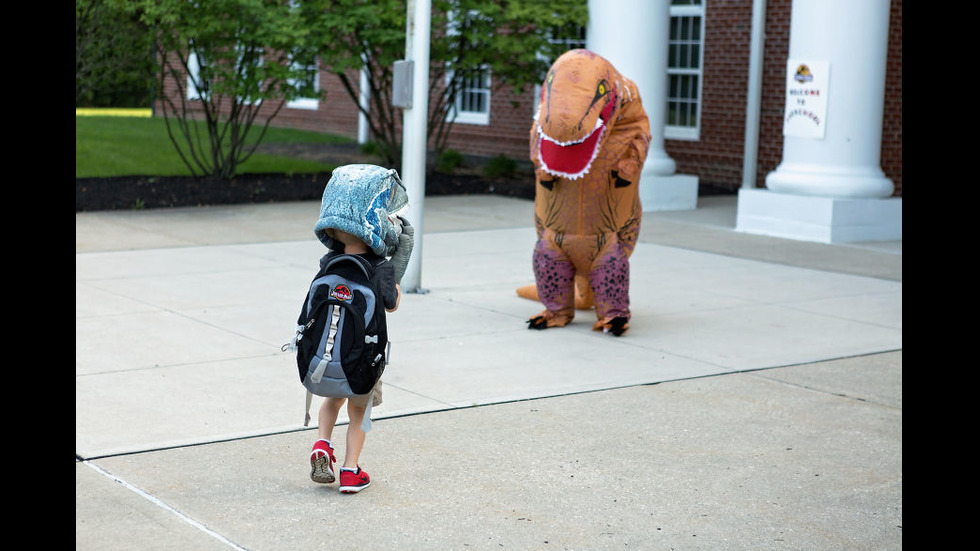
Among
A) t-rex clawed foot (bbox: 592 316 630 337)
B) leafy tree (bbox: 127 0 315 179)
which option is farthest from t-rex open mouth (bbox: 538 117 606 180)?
leafy tree (bbox: 127 0 315 179)

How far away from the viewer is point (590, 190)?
7293mm

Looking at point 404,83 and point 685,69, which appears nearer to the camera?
point 404,83

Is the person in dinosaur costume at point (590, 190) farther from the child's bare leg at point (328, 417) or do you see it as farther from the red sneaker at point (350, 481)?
the red sneaker at point (350, 481)

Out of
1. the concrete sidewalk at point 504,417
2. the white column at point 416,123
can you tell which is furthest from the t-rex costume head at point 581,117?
the white column at point 416,123

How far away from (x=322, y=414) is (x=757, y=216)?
923 cm

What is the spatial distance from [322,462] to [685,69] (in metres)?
14.7

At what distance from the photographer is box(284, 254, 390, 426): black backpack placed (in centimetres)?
411

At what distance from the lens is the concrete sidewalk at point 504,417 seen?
4.07m

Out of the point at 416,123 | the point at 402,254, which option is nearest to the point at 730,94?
the point at 416,123

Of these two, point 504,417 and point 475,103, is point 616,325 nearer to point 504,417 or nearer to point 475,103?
point 504,417

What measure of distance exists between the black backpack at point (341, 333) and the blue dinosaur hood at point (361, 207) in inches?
4.4

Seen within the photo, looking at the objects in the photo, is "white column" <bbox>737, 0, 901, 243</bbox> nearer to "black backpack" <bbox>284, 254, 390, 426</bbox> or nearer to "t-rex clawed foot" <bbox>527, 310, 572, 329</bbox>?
"t-rex clawed foot" <bbox>527, 310, 572, 329</bbox>

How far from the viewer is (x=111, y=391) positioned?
5.72 metres
